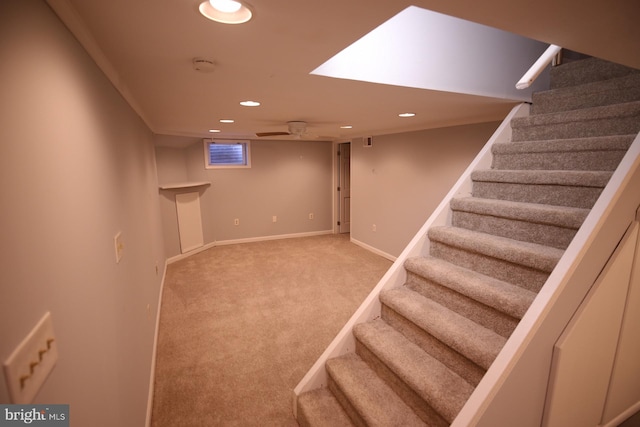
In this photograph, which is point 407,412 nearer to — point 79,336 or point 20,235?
point 79,336

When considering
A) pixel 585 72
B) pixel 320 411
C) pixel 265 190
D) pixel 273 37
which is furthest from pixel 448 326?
pixel 265 190

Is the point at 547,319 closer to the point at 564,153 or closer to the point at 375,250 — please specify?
the point at 564,153

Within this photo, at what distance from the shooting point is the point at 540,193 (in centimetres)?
187

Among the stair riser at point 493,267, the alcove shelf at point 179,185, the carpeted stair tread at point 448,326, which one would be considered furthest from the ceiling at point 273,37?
the alcove shelf at point 179,185

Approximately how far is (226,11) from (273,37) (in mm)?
215

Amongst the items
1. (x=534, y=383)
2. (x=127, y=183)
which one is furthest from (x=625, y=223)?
(x=127, y=183)

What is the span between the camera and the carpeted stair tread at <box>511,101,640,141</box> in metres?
1.86

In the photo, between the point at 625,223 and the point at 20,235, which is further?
the point at 625,223

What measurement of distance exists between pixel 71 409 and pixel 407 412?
1.44 m

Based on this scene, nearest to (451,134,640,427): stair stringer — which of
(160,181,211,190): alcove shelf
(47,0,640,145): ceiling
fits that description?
(47,0,640,145): ceiling

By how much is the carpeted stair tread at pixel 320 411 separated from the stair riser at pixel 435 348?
60 centimetres

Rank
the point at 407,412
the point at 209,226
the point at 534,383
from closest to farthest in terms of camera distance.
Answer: the point at 534,383, the point at 407,412, the point at 209,226

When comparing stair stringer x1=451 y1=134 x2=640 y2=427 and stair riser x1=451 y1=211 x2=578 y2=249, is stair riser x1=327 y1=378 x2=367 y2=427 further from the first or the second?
stair riser x1=451 y1=211 x2=578 y2=249

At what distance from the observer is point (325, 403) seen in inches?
72.8
